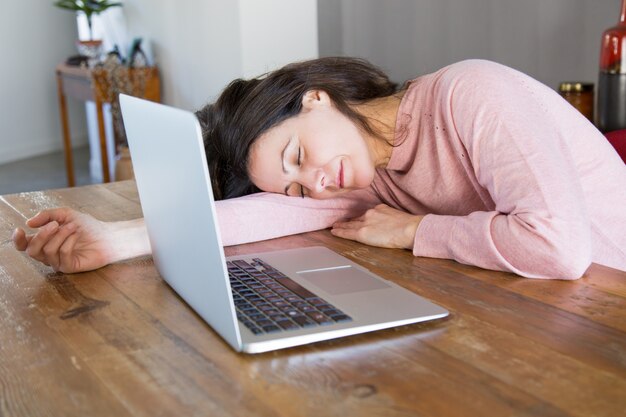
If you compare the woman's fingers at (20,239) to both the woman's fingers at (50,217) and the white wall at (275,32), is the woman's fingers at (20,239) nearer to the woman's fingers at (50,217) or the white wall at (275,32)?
the woman's fingers at (50,217)

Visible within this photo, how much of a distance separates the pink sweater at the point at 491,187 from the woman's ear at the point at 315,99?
140 mm

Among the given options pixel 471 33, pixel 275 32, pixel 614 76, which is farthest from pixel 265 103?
pixel 275 32

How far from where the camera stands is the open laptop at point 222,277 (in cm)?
79

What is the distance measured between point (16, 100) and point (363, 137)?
5102mm

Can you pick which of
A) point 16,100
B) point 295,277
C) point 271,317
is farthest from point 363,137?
point 16,100

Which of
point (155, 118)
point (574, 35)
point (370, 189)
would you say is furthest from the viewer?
point (574, 35)

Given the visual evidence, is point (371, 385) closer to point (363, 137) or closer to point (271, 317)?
point (271, 317)

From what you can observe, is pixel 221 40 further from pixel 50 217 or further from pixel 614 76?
pixel 50 217

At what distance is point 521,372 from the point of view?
74 centimetres

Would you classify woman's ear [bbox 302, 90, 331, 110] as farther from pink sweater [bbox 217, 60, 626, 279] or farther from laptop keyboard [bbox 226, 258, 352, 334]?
laptop keyboard [bbox 226, 258, 352, 334]

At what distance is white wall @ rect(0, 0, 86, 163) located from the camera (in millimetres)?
5801

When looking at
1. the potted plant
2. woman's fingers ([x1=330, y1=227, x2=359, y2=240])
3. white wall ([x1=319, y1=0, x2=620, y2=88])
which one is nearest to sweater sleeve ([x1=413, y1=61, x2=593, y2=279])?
woman's fingers ([x1=330, y1=227, x2=359, y2=240])

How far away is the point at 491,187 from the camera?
1162 millimetres

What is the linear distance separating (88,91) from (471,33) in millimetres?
2415
